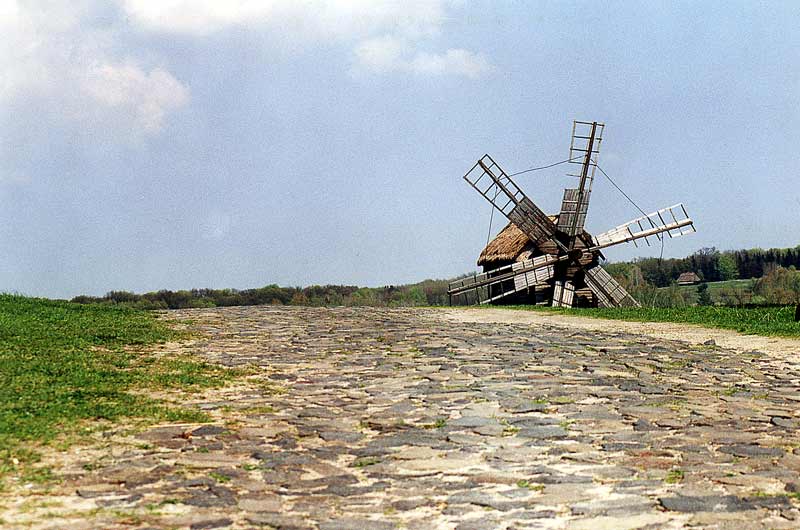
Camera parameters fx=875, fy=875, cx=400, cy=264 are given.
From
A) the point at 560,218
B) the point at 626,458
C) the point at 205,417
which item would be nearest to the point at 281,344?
the point at 205,417

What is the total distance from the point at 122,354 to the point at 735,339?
10412 millimetres

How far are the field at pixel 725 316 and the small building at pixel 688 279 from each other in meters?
22.2

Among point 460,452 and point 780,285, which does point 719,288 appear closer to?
point 780,285

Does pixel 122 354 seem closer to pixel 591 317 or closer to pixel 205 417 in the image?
pixel 205 417

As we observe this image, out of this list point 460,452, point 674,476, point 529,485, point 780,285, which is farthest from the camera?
point 780,285

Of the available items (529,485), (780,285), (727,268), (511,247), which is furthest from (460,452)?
(727,268)

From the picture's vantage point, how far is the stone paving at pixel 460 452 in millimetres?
5453

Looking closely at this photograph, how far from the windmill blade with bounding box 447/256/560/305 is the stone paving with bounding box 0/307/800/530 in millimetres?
17254

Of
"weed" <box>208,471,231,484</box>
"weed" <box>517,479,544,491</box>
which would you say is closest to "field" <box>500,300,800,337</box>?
"weed" <box>517,479,544,491</box>

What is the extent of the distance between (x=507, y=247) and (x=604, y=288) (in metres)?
3.60

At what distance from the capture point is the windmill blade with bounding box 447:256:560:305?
29188mm

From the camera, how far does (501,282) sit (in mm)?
29844

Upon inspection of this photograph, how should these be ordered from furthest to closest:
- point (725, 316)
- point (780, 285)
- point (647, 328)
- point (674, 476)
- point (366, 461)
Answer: point (780, 285) < point (725, 316) < point (647, 328) < point (366, 461) < point (674, 476)

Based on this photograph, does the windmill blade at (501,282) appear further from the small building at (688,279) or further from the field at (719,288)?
the small building at (688,279)
